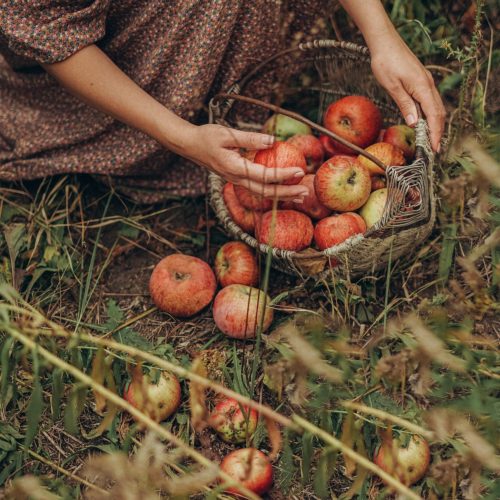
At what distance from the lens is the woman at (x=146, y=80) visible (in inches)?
68.6

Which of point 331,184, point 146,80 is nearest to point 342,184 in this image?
point 331,184

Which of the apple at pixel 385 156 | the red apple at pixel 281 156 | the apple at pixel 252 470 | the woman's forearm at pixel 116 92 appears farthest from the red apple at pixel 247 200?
the apple at pixel 252 470

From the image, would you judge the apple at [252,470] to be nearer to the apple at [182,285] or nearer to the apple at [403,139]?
the apple at [182,285]

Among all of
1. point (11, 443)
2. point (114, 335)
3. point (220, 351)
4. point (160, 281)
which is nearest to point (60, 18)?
point (160, 281)

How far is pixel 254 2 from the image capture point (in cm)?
195

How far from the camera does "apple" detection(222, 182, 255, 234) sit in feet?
6.60

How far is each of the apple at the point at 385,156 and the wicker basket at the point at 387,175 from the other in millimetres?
156

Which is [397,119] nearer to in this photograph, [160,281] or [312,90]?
[312,90]

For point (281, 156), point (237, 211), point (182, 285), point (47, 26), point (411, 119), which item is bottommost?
point (182, 285)

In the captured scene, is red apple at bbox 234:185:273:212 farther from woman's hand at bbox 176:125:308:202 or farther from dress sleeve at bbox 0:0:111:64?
dress sleeve at bbox 0:0:111:64

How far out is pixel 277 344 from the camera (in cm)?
160

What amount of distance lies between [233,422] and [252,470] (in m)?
0.17

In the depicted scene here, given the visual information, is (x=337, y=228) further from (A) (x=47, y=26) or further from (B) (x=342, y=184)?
(A) (x=47, y=26)

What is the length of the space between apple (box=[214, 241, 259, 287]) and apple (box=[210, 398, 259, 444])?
43 cm
